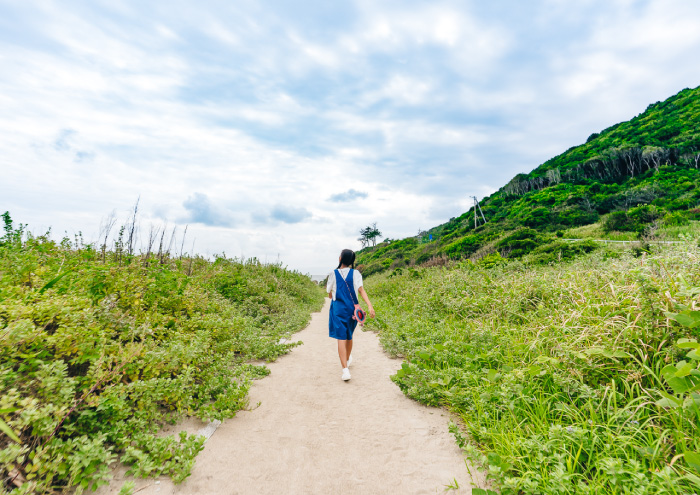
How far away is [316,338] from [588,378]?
20.9ft

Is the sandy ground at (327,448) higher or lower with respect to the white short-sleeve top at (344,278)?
lower

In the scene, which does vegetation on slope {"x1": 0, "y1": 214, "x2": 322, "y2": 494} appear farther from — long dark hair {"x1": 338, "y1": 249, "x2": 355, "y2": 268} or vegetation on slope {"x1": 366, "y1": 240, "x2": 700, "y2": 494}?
vegetation on slope {"x1": 366, "y1": 240, "x2": 700, "y2": 494}

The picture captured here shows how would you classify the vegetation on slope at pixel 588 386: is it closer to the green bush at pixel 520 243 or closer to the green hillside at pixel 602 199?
the green hillside at pixel 602 199

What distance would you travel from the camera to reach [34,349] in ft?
8.76

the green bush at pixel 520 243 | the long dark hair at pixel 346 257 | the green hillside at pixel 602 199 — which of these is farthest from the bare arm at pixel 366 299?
the green bush at pixel 520 243

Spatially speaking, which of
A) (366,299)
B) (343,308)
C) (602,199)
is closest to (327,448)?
(343,308)

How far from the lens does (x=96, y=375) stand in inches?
105

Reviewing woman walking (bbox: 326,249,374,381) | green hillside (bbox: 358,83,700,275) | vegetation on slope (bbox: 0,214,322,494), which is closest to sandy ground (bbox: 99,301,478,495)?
vegetation on slope (bbox: 0,214,322,494)

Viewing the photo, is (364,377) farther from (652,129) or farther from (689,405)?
(652,129)

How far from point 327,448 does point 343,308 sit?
7.84ft

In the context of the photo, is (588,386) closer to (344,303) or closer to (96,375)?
(344,303)

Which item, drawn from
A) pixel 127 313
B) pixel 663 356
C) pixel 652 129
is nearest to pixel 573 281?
pixel 663 356

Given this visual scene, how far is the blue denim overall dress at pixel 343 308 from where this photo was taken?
17.4ft

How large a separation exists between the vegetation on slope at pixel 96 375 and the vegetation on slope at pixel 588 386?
8.61 ft
